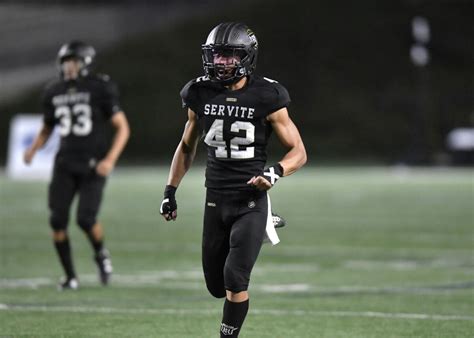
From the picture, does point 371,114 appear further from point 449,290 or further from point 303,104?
point 449,290

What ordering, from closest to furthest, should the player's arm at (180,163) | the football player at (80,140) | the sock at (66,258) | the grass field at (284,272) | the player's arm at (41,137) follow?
the player's arm at (180,163), the grass field at (284,272), the sock at (66,258), the football player at (80,140), the player's arm at (41,137)

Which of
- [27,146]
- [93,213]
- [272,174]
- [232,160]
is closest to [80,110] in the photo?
[93,213]

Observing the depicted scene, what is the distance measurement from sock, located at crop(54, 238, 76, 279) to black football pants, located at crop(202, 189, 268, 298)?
3.12 m

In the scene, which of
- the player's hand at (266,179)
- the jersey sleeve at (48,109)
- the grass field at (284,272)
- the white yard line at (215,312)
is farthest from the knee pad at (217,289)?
the jersey sleeve at (48,109)

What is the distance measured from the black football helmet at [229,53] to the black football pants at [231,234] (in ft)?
1.97

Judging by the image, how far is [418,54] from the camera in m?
32.1

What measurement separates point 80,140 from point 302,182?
14510 millimetres

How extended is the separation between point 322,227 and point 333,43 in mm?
25137

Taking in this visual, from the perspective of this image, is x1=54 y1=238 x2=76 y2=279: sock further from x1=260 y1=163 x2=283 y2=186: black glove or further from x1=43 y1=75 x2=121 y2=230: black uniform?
x1=260 y1=163 x2=283 y2=186: black glove

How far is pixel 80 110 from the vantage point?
9797 mm

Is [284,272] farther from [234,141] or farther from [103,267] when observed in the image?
[234,141]

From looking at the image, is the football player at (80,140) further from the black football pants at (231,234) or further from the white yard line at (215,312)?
the black football pants at (231,234)

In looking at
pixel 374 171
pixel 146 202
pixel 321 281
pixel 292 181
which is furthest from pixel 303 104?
pixel 321 281

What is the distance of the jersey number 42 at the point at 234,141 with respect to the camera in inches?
253
